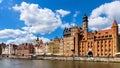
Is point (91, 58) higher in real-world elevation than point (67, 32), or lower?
lower

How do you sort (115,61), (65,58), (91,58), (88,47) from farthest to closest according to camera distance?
(88,47) → (65,58) → (91,58) → (115,61)

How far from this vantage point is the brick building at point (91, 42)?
136188 mm

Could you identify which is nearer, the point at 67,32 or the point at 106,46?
the point at 106,46

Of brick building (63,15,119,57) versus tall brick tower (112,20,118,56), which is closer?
tall brick tower (112,20,118,56)

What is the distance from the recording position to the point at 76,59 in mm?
132625

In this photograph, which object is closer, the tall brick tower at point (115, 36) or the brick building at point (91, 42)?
the tall brick tower at point (115, 36)

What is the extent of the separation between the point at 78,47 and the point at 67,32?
89.9 feet

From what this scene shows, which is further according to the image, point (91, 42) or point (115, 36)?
point (91, 42)

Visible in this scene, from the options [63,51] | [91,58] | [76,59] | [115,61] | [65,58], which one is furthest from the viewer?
[63,51]

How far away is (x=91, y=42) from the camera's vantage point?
150m

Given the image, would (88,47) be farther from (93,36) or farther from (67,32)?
(67,32)

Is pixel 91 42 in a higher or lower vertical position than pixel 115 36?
lower

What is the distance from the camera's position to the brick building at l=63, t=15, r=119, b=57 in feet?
447

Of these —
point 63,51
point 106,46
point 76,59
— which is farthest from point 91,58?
point 63,51
